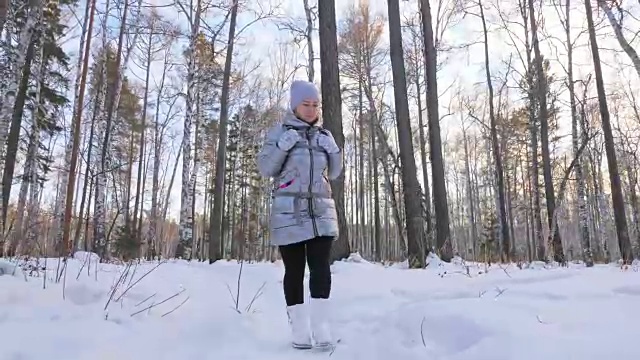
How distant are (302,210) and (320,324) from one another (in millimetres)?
673

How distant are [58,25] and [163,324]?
16908mm

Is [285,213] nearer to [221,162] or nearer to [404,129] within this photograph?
[404,129]

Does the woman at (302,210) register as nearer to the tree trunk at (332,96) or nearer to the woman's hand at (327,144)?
the woman's hand at (327,144)

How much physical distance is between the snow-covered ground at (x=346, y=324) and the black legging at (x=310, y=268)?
313 millimetres

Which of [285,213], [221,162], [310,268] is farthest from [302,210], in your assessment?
[221,162]

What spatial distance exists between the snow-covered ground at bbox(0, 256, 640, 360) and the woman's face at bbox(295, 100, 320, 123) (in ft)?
4.59

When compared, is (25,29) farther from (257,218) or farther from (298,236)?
(257,218)

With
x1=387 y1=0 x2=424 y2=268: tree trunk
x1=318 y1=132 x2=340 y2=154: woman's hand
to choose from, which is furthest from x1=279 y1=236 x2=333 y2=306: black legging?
x1=387 y1=0 x2=424 y2=268: tree trunk

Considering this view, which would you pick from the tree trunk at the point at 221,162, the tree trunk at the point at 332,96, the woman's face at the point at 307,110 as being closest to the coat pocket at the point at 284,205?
the woman's face at the point at 307,110

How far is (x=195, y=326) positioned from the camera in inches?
108

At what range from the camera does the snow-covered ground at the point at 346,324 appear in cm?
211

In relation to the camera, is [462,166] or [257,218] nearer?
[257,218]

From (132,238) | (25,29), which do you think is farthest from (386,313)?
(132,238)

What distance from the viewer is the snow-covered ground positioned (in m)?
2.11
